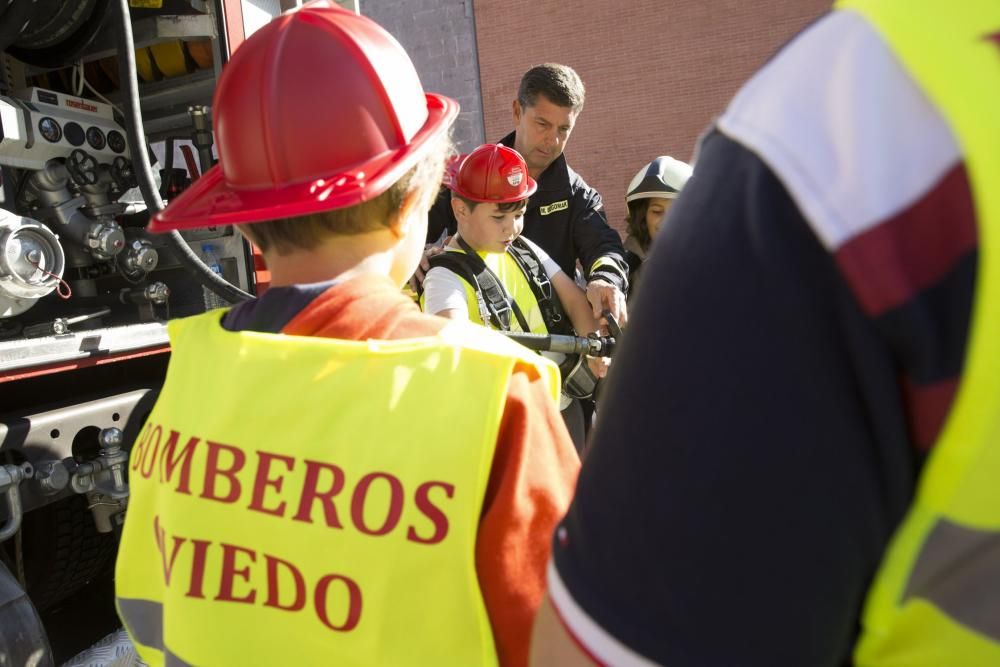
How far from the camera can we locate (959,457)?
42 cm

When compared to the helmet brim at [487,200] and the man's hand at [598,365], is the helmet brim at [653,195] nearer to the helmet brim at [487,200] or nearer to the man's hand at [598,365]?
the helmet brim at [487,200]

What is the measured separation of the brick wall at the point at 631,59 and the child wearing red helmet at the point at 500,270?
939 centimetres

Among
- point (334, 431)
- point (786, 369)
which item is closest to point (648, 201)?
point (334, 431)

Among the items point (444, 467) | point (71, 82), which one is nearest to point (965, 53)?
point (444, 467)

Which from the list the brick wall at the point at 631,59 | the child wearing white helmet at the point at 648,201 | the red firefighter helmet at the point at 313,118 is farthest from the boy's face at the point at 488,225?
the brick wall at the point at 631,59

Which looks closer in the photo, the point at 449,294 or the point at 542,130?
the point at 449,294

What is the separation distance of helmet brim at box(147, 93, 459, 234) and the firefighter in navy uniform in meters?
2.06

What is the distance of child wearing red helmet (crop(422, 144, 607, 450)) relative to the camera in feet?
8.80

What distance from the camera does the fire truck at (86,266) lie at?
2.21 metres

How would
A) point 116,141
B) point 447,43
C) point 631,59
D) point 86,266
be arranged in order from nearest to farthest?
point 86,266, point 116,141, point 631,59, point 447,43

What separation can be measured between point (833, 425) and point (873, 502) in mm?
58

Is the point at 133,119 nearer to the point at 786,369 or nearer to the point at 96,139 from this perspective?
the point at 96,139

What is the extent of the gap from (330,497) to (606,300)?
2.06m

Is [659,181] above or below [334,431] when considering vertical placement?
below
